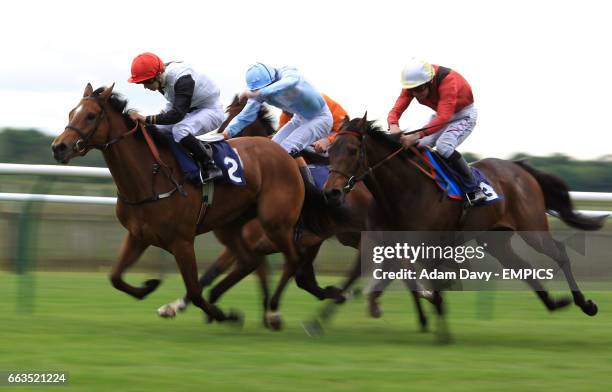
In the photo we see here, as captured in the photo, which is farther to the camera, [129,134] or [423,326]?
[423,326]

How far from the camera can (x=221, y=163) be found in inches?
297

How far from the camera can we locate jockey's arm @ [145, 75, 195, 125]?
7.31 meters

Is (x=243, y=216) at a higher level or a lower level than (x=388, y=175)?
lower

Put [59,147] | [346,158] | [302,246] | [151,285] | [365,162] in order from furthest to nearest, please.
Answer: [302,246]
[151,285]
[365,162]
[346,158]
[59,147]

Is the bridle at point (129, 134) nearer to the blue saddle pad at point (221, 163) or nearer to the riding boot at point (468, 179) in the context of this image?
the blue saddle pad at point (221, 163)

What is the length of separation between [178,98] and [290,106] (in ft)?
4.05

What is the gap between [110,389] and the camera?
16.4ft

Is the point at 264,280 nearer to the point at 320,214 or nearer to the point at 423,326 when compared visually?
the point at 320,214

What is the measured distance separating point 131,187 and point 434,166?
74.9 inches

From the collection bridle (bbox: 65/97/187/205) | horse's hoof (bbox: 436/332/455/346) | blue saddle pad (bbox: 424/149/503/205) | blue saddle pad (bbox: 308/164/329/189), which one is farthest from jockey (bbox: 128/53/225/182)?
horse's hoof (bbox: 436/332/455/346)

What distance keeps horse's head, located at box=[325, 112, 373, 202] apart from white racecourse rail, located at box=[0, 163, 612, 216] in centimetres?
192

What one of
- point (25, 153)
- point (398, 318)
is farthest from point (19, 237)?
point (25, 153)

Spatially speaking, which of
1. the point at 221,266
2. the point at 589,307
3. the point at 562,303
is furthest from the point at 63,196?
the point at 589,307

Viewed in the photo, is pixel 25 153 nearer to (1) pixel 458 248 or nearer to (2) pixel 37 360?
(1) pixel 458 248
